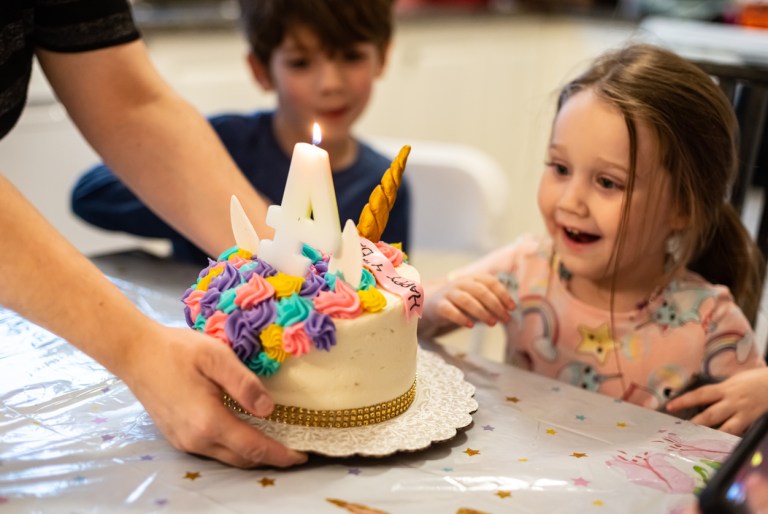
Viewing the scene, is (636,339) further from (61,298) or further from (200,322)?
(61,298)

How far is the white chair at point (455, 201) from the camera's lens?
198 centimetres

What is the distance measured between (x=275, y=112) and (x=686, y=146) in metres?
0.94

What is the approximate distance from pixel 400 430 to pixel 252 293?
7.9 inches

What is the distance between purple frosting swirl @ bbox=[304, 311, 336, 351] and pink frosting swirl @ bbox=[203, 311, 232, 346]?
0.08 metres

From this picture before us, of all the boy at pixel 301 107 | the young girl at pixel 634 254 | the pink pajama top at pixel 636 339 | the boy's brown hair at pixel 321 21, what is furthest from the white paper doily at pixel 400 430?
the boy's brown hair at pixel 321 21

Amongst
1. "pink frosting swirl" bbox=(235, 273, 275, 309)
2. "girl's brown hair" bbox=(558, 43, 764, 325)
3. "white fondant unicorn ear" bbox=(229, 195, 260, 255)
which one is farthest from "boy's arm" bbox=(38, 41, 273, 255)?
"girl's brown hair" bbox=(558, 43, 764, 325)

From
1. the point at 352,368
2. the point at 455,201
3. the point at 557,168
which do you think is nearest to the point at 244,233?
the point at 352,368

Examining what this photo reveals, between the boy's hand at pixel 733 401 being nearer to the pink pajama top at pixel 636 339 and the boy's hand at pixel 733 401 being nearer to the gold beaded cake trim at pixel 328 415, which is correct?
the pink pajama top at pixel 636 339

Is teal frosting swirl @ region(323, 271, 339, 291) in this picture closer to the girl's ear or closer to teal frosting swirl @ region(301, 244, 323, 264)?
teal frosting swirl @ region(301, 244, 323, 264)

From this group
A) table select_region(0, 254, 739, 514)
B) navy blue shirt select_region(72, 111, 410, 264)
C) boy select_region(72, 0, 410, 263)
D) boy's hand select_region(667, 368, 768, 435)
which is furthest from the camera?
navy blue shirt select_region(72, 111, 410, 264)

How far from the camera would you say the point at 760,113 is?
137cm

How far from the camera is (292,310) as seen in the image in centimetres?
84

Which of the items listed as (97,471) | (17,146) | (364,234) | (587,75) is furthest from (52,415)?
(17,146)

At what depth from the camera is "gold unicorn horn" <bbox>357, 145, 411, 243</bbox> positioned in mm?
934
